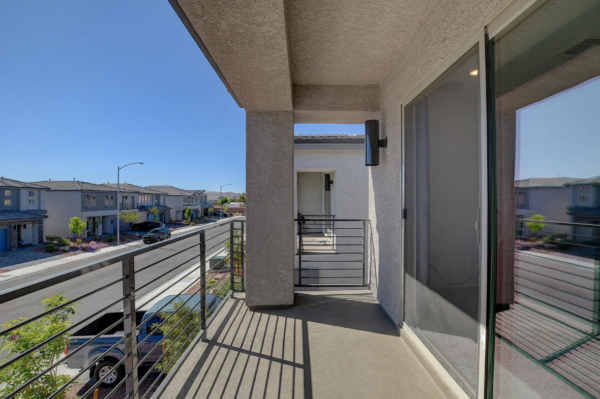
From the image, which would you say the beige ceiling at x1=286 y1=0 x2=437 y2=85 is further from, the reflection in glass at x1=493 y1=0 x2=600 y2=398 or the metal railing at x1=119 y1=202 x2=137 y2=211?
the metal railing at x1=119 y1=202 x2=137 y2=211

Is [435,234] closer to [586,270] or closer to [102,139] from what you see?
[586,270]

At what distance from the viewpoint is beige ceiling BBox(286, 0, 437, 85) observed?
166 cm

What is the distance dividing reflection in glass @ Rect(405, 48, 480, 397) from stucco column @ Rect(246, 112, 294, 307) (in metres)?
1.23

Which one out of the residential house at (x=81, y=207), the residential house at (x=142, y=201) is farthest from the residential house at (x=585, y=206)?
the residential house at (x=142, y=201)

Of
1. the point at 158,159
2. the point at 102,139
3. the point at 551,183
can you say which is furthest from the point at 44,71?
the point at 551,183

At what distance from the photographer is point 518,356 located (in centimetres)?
108

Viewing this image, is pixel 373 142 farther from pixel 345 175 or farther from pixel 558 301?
pixel 345 175

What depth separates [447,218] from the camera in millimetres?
1610

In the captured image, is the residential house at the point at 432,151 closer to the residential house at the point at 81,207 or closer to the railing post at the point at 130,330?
the railing post at the point at 130,330

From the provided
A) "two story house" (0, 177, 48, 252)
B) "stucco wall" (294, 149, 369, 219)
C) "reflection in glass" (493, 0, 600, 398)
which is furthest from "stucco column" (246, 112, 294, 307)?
"two story house" (0, 177, 48, 252)

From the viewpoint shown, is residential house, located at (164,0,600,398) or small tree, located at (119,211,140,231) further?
small tree, located at (119,211,140,231)

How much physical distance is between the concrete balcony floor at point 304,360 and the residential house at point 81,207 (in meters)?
24.2

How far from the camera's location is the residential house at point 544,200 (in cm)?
88

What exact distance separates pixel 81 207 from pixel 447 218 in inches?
1114
